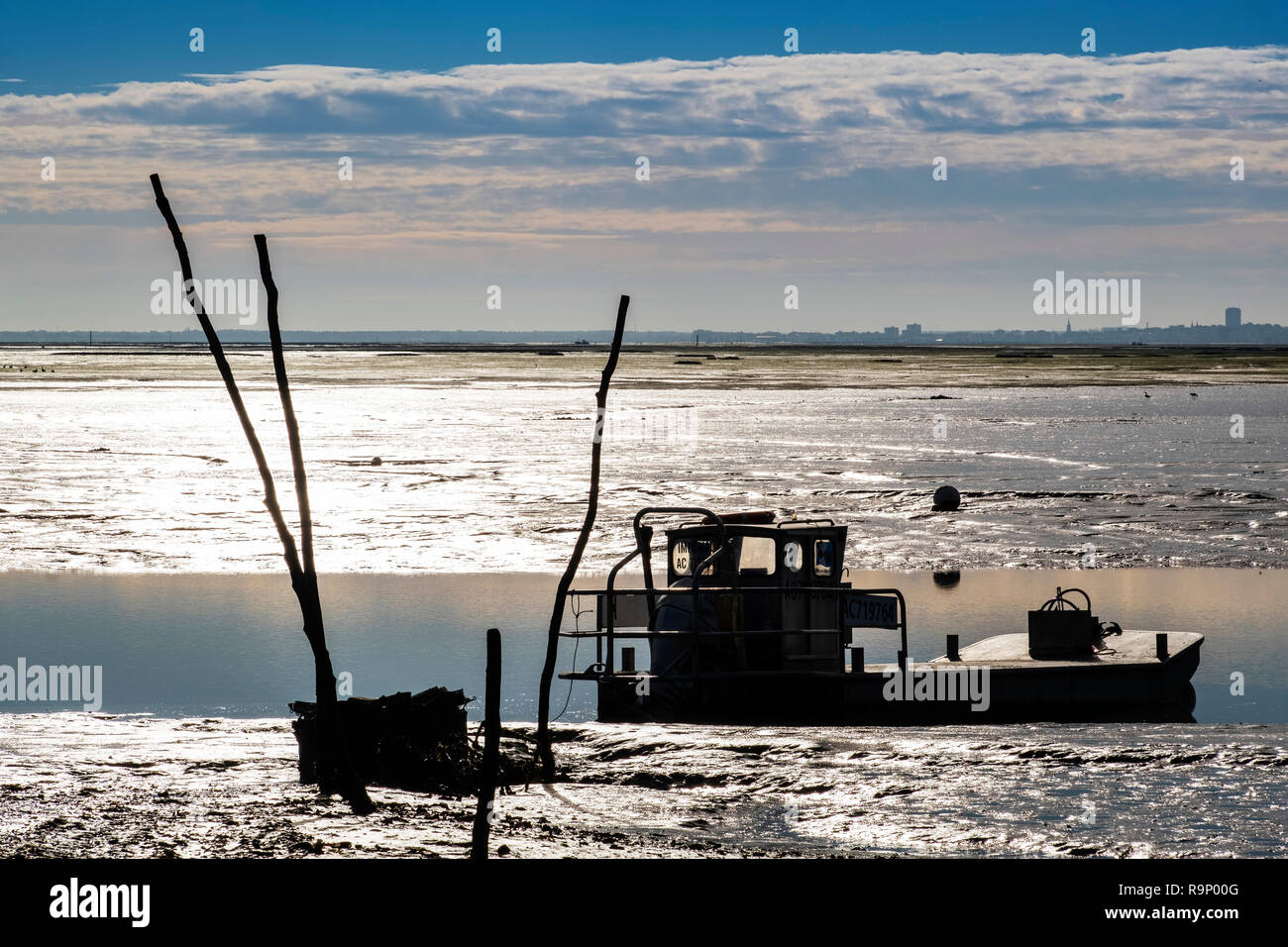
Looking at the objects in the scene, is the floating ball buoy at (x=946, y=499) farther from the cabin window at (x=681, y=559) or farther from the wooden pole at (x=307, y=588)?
the wooden pole at (x=307, y=588)

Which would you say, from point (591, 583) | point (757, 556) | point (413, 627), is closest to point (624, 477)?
point (591, 583)

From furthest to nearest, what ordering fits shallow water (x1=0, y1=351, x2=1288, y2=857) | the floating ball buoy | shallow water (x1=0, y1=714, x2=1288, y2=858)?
the floating ball buoy
shallow water (x1=0, y1=351, x2=1288, y2=857)
shallow water (x1=0, y1=714, x2=1288, y2=858)

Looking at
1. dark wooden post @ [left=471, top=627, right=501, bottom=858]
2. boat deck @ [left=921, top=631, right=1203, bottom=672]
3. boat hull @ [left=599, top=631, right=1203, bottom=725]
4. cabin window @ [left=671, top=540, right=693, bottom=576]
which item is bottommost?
boat hull @ [left=599, top=631, right=1203, bottom=725]

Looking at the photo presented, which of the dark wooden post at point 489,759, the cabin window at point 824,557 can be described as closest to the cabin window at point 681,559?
the cabin window at point 824,557

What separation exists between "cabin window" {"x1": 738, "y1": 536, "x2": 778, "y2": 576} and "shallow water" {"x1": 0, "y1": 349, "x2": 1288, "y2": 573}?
9031 millimetres

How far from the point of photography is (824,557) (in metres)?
19.0

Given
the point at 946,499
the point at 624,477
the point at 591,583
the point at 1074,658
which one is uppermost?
the point at 624,477

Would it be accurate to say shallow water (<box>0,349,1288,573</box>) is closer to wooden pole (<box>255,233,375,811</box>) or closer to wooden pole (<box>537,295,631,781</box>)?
wooden pole (<box>537,295,631,781</box>)

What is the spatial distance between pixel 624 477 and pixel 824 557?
20.8m

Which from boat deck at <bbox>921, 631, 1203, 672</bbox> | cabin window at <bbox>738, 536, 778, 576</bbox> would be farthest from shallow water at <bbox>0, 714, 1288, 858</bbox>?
cabin window at <bbox>738, 536, 778, 576</bbox>

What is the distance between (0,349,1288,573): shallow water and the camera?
1153 inches

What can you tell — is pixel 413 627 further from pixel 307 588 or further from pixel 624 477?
pixel 624 477
